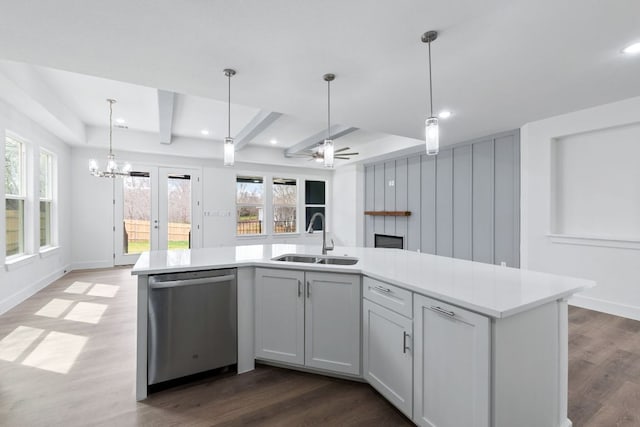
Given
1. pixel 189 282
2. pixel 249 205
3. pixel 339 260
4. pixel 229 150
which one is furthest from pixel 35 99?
pixel 249 205

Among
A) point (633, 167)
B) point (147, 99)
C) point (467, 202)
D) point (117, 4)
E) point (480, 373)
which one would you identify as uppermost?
point (147, 99)

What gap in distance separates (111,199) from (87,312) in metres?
3.35

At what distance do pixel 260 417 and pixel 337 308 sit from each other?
31.7 inches

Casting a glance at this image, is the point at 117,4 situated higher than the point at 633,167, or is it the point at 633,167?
the point at 117,4

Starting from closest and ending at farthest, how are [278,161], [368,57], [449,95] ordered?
[368,57] < [449,95] < [278,161]

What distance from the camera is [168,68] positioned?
255 cm

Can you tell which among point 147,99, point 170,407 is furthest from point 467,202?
point 147,99

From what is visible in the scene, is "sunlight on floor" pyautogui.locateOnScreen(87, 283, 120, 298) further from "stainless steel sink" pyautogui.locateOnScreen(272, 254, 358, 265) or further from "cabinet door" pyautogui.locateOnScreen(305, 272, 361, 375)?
"cabinet door" pyautogui.locateOnScreen(305, 272, 361, 375)

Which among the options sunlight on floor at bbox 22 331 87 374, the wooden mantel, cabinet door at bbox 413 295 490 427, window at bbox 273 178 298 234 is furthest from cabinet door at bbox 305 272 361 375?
window at bbox 273 178 298 234

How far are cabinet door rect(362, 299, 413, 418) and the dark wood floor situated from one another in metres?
0.15

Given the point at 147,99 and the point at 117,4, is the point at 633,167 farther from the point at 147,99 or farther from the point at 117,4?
the point at 147,99

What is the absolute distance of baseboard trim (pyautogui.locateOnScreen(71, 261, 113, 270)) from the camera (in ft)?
19.1

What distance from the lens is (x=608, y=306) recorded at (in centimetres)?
355

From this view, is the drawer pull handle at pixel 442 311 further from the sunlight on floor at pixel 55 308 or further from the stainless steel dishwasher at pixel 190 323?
the sunlight on floor at pixel 55 308
